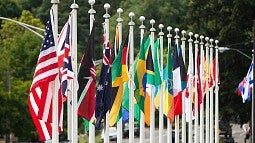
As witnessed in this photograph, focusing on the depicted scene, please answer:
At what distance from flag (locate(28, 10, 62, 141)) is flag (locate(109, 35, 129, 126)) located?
5103 mm

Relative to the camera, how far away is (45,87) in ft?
79.8

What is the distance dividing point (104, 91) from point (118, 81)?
2.07 m

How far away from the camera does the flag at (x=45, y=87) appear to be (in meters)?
24.2

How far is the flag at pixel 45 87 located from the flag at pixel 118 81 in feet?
16.7

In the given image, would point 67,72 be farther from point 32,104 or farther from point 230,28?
point 230,28

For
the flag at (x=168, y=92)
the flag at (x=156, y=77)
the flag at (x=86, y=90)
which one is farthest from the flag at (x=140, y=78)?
the flag at (x=86, y=90)

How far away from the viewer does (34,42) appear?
9438 centimetres

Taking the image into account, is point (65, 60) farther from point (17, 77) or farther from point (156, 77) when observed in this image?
point (17, 77)

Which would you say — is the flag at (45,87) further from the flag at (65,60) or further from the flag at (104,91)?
the flag at (104,91)

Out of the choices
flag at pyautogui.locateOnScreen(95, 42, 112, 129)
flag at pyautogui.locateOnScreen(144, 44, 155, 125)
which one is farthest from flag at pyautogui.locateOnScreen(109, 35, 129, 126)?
flag at pyautogui.locateOnScreen(144, 44, 155, 125)

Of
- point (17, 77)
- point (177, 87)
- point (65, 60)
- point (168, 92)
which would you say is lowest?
point (168, 92)

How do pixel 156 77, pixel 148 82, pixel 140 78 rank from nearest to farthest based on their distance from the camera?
pixel 140 78
pixel 148 82
pixel 156 77

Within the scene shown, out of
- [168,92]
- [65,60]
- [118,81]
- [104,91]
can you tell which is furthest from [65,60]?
[168,92]

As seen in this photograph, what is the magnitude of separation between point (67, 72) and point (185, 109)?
16162 millimetres
